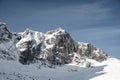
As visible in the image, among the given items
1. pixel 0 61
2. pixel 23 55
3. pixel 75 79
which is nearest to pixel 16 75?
pixel 0 61

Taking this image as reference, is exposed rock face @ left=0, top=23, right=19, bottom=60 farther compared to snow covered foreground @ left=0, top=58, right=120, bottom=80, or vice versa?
exposed rock face @ left=0, top=23, right=19, bottom=60

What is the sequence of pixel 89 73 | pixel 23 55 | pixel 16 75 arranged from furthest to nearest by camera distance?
pixel 23 55, pixel 89 73, pixel 16 75

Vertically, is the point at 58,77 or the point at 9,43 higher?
the point at 9,43

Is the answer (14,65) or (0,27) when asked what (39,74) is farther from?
(0,27)

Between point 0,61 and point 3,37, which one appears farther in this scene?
point 3,37

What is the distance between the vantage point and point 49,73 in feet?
593

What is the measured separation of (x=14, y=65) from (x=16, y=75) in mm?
20564

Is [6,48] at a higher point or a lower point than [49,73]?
higher

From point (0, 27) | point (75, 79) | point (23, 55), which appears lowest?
point (75, 79)

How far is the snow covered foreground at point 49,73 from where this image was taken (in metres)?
155

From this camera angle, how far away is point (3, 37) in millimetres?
195375

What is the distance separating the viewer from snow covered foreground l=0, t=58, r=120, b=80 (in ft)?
508

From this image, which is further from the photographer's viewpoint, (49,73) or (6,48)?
(6,48)

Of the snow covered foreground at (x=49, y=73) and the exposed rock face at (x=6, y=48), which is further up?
the exposed rock face at (x=6, y=48)
